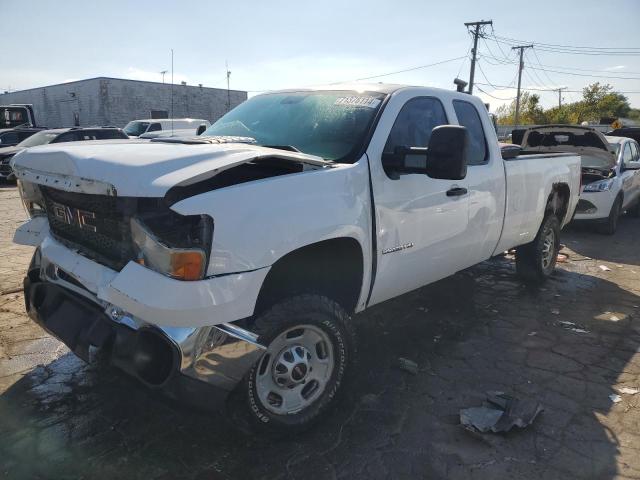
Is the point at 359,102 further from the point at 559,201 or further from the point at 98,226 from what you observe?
the point at 559,201

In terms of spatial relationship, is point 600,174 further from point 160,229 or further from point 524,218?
point 160,229

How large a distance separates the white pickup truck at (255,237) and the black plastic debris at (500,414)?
819 millimetres

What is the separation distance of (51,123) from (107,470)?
41815mm

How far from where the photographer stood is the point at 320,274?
2.98m

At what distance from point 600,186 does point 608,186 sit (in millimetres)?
128

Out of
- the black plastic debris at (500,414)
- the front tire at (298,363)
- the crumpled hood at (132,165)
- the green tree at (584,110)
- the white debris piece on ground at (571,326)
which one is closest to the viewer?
the crumpled hood at (132,165)

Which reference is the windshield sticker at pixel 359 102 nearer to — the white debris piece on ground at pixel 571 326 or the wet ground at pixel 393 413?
the wet ground at pixel 393 413

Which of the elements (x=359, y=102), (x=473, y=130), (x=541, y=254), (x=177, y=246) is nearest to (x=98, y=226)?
(x=177, y=246)

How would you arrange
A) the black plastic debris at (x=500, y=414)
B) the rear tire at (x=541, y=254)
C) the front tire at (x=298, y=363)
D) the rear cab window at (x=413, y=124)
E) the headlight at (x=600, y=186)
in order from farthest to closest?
the headlight at (x=600, y=186)
the rear tire at (x=541, y=254)
the rear cab window at (x=413, y=124)
the black plastic debris at (x=500, y=414)
the front tire at (x=298, y=363)

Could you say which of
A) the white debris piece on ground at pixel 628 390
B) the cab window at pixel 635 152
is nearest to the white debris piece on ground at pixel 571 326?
the white debris piece on ground at pixel 628 390

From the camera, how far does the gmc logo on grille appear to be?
8.50 ft

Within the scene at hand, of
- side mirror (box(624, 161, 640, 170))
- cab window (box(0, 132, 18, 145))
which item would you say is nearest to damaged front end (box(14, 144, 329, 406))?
side mirror (box(624, 161, 640, 170))

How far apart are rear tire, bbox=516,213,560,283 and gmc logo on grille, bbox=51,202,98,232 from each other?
4.71 m

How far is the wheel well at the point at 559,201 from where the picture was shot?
18.5ft
